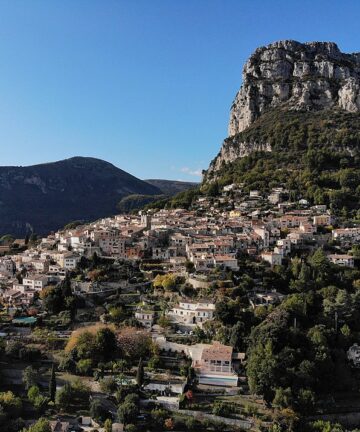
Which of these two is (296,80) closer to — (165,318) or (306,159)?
(306,159)

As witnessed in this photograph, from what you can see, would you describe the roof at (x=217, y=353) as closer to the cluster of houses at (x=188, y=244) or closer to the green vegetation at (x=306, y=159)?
the cluster of houses at (x=188, y=244)

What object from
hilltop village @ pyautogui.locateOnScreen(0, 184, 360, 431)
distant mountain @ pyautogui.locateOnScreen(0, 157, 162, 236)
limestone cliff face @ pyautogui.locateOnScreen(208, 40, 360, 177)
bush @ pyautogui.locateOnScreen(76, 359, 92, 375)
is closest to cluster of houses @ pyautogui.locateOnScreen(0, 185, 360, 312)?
hilltop village @ pyautogui.locateOnScreen(0, 184, 360, 431)

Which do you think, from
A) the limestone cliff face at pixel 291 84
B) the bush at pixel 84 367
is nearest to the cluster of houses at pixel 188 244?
the bush at pixel 84 367

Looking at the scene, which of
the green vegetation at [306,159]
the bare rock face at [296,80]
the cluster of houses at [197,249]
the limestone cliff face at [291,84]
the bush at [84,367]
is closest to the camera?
the bush at [84,367]

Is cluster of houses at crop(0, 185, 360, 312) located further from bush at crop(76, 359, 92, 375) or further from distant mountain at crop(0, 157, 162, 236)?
distant mountain at crop(0, 157, 162, 236)

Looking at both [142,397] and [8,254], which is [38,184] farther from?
[142,397]

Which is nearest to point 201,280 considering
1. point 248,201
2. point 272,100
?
point 248,201

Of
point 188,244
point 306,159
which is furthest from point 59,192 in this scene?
point 188,244

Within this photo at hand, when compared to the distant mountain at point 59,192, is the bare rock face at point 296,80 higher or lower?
higher
